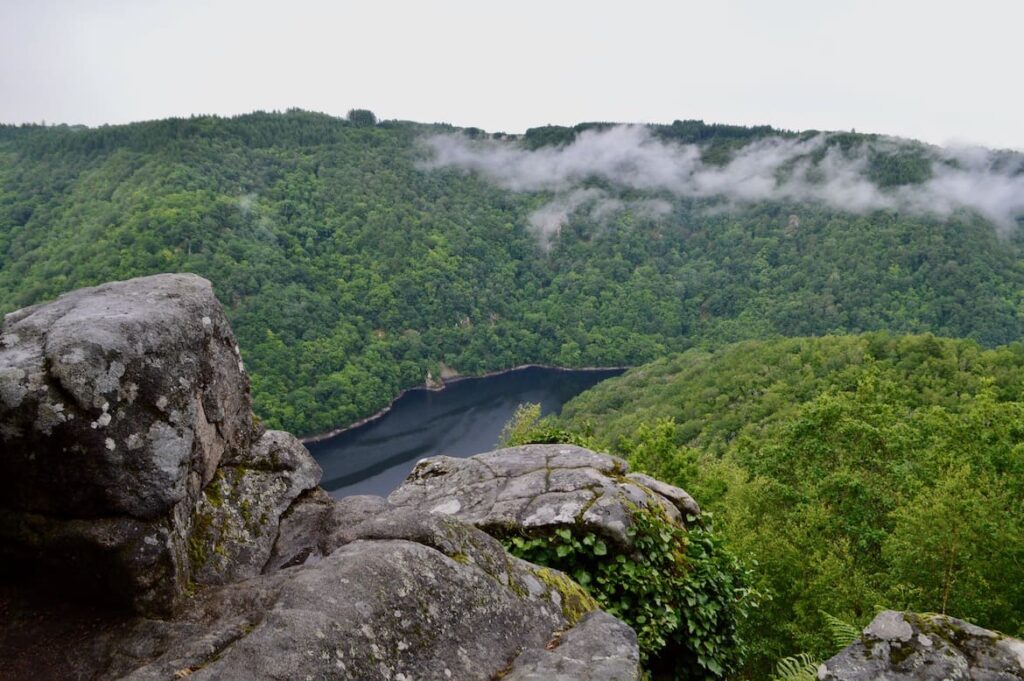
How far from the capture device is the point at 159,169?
551ft

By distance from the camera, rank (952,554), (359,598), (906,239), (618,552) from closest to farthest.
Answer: (359,598), (618,552), (952,554), (906,239)

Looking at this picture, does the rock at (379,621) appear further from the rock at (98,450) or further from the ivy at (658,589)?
the ivy at (658,589)

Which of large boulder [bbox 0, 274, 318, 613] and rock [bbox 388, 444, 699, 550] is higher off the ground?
large boulder [bbox 0, 274, 318, 613]

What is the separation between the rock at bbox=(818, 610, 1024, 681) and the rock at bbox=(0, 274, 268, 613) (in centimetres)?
725

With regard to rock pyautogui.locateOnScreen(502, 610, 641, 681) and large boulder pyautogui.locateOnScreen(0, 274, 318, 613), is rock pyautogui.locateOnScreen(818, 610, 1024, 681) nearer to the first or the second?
rock pyautogui.locateOnScreen(502, 610, 641, 681)

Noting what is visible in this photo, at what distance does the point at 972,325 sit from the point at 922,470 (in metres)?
174

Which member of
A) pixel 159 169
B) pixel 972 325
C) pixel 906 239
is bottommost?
pixel 972 325

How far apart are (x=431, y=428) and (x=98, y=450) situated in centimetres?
11454

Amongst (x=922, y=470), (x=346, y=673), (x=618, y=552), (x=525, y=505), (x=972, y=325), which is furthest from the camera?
(x=972, y=325)

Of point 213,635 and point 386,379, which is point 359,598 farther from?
point 386,379

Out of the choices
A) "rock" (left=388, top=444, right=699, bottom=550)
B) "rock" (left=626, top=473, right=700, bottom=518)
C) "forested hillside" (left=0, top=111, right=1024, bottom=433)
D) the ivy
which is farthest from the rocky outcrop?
A: "forested hillside" (left=0, top=111, right=1024, bottom=433)

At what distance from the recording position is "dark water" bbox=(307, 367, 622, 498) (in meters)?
96.6

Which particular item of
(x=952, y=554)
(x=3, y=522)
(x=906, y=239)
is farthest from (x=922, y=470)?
(x=906, y=239)

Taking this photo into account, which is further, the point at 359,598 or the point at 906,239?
the point at 906,239
